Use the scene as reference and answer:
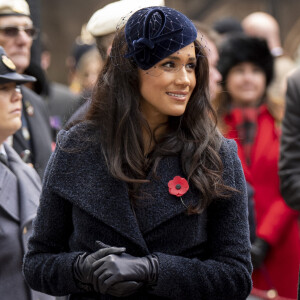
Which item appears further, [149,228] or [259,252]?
[259,252]

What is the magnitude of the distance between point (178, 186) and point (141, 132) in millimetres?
269

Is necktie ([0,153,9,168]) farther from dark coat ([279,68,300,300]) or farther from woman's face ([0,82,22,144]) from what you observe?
dark coat ([279,68,300,300])

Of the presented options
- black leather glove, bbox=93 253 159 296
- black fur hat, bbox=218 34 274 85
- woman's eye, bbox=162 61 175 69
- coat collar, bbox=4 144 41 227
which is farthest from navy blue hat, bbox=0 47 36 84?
black fur hat, bbox=218 34 274 85

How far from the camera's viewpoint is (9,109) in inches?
155

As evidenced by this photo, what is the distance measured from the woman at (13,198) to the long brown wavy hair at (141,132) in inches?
33.2

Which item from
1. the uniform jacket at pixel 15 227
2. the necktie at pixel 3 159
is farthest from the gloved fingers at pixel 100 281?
the necktie at pixel 3 159

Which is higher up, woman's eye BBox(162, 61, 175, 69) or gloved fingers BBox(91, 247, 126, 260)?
woman's eye BBox(162, 61, 175, 69)

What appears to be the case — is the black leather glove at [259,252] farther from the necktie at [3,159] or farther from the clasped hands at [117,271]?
the clasped hands at [117,271]

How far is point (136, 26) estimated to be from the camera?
9.96ft

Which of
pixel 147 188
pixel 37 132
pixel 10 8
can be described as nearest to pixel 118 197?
pixel 147 188

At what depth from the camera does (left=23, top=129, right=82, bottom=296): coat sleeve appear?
120 inches

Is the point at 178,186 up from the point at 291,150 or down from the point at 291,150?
up

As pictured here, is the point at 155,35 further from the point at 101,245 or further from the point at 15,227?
the point at 15,227

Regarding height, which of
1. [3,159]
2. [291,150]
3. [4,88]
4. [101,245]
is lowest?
[291,150]
